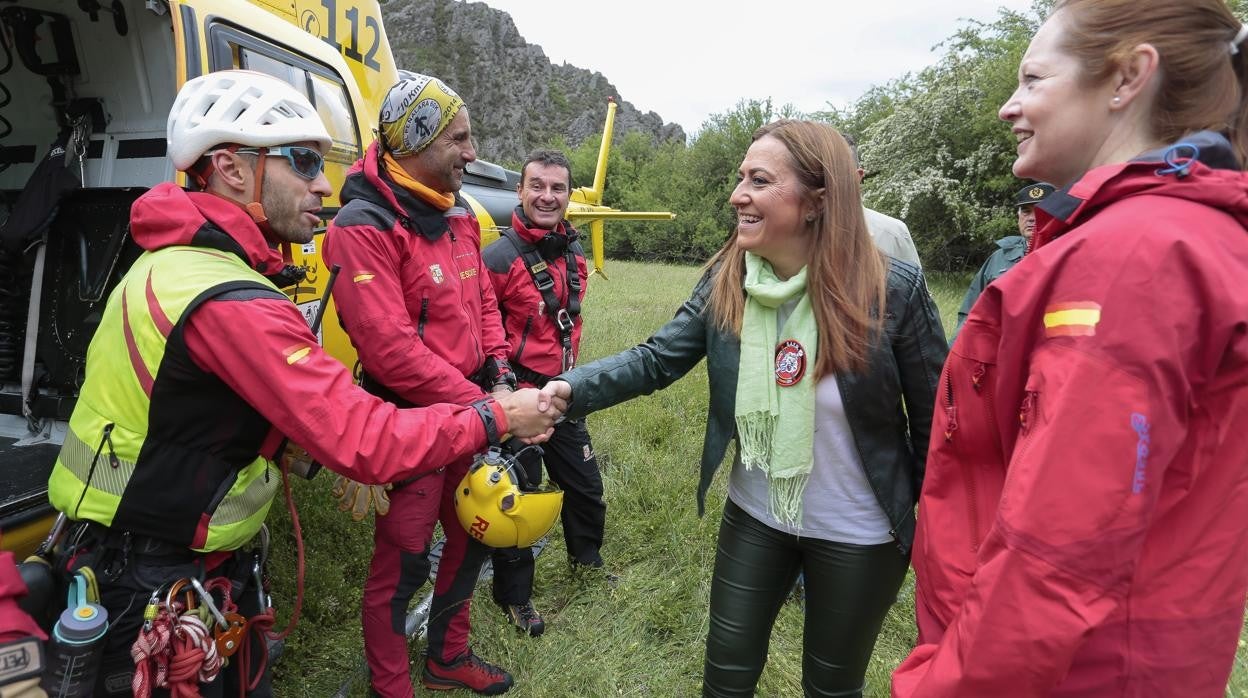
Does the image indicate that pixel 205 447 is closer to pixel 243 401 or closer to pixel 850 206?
pixel 243 401

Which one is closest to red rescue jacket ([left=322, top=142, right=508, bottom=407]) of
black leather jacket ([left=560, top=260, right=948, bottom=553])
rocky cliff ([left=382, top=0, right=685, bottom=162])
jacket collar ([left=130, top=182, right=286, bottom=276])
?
jacket collar ([left=130, top=182, right=286, bottom=276])

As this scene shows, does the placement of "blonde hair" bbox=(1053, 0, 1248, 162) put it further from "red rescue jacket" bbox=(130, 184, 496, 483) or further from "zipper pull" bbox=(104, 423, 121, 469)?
"zipper pull" bbox=(104, 423, 121, 469)

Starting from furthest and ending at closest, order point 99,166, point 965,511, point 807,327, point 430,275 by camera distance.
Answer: point 99,166, point 430,275, point 807,327, point 965,511

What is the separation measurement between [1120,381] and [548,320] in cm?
321

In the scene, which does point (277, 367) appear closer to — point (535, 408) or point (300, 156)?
point (300, 156)

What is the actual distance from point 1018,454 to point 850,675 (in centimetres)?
142

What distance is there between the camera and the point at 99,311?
317 cm

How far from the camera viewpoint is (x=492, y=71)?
250ft

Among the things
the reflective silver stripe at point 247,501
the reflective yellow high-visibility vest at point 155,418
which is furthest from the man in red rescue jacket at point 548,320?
the reflective yellow high-visibility vest at point 155,418

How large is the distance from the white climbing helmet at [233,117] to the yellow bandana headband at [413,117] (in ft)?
2.31

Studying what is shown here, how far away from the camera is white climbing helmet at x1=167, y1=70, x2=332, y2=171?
197cm

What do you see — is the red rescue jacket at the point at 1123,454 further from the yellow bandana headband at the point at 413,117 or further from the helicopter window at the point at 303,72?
the helicopter window at the point at 303,72

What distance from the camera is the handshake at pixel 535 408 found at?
2.43 meters

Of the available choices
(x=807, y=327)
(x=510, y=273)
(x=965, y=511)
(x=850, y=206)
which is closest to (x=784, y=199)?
(x=850, y=206)
